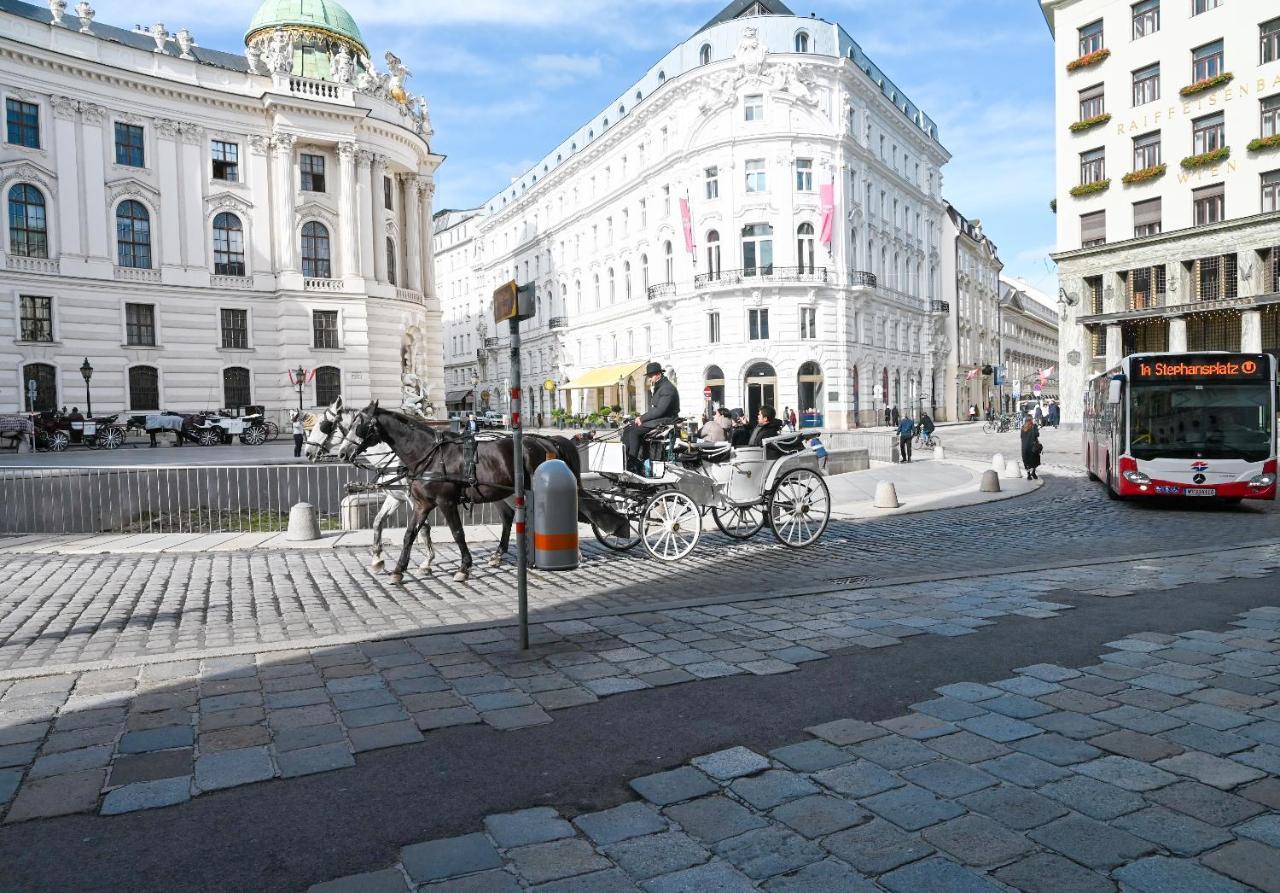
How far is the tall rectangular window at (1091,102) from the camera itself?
4041cm

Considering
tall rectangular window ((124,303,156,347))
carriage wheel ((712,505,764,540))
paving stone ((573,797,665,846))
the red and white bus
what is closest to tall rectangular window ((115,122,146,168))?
tall rectangular window ((124,303,156,347))

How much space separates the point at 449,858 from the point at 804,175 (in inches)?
1885

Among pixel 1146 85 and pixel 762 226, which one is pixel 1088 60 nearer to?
pixel 1146 85

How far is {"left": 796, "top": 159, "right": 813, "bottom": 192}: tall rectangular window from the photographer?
156ft

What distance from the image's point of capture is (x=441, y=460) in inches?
388

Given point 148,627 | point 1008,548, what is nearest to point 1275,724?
point 1008,548

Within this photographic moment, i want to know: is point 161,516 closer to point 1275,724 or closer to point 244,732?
point 244,732

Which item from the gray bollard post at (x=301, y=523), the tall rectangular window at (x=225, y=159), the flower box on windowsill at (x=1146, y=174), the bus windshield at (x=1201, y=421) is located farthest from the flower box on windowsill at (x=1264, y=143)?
the tall rectangular window at (x=225, y=159)

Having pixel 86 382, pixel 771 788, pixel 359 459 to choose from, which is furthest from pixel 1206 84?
pixel 86 382

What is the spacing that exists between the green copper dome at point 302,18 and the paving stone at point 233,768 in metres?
52.7

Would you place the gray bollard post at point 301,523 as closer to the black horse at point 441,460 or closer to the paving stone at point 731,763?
the black horse at point 441,460

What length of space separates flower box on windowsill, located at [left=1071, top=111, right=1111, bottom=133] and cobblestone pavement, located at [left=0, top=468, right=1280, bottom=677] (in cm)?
3195

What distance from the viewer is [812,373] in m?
48.5

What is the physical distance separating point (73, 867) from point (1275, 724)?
564 cm
